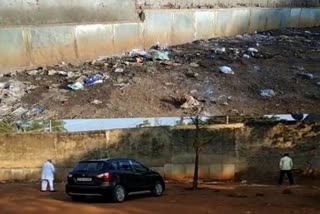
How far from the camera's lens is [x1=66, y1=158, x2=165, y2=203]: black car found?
1514 centimetres

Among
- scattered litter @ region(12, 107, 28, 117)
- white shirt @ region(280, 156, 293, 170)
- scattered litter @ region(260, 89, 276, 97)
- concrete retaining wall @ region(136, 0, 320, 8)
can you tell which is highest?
concrete retaining wall @ region(136, 0, 320, 8)

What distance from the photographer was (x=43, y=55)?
69.0 feet

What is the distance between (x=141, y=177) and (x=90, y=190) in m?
1.69

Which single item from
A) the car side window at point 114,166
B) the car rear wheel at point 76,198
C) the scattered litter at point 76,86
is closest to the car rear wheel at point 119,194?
the car side window at point 114,166

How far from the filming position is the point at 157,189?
666 inches

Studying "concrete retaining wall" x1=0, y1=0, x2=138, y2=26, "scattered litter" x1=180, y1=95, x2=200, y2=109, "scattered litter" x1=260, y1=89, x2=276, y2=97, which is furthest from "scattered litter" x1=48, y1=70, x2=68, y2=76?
"scattered litter" x1=260, y1=89, x2=276, y2=97

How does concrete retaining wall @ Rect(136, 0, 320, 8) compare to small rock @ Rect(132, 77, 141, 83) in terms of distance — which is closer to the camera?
small rock @ Rect(132, 77, 141, 83)

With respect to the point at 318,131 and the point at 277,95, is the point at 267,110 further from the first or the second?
the point at 318,131

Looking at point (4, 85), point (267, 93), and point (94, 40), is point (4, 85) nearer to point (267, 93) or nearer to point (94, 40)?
point (94, 40)

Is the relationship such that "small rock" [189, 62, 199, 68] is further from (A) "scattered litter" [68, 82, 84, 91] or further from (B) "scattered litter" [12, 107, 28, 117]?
(B) "scattered litter" [12, 107, 28, 117]

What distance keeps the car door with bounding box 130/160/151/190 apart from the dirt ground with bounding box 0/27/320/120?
8.66ft

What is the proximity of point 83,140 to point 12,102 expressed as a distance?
3362 mm

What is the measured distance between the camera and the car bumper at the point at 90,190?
15.1m

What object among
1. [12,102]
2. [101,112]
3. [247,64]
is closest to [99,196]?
[101,112]
